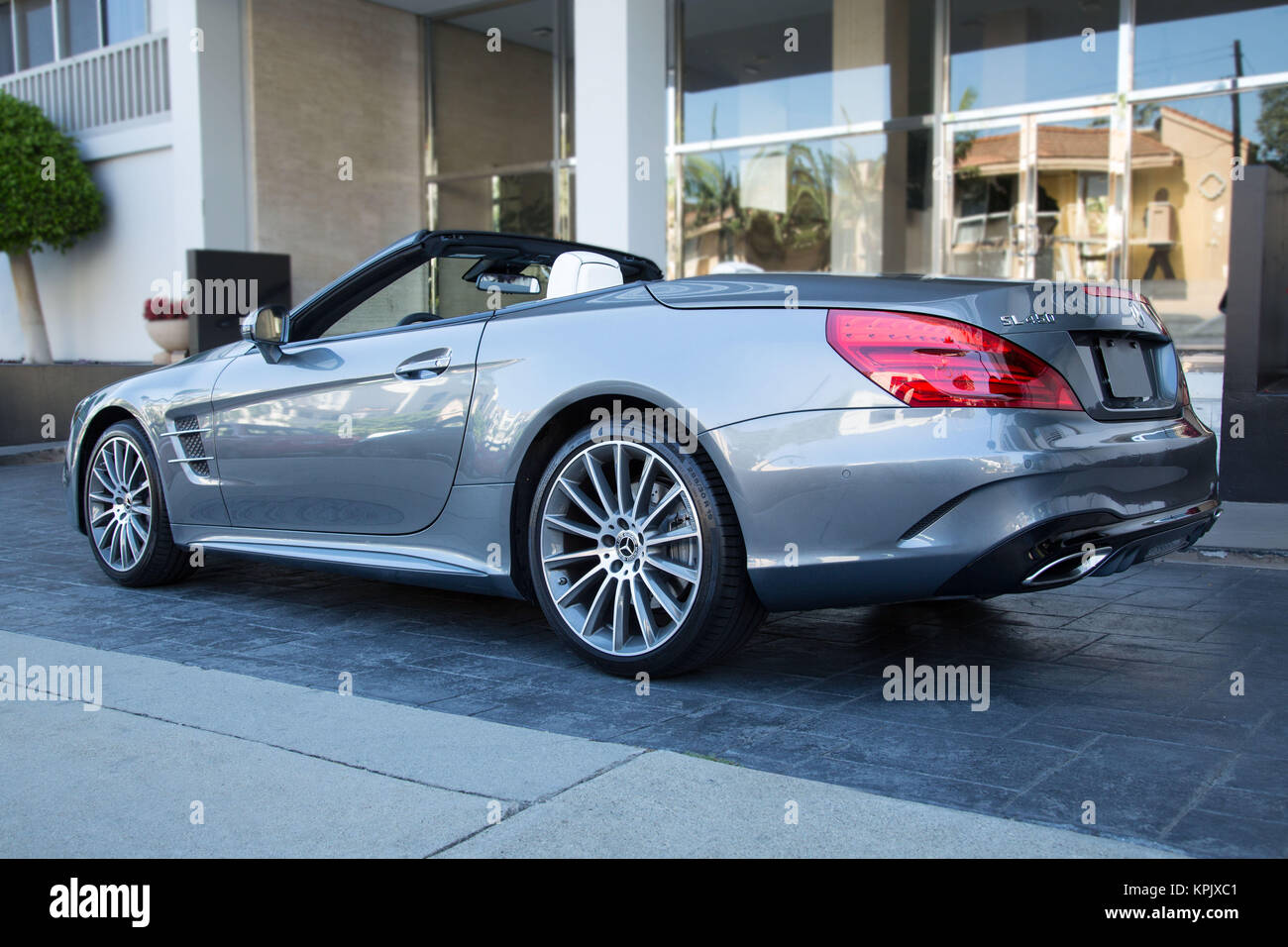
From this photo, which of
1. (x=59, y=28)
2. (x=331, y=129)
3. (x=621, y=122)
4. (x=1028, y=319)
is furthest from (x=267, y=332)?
(x=59, y=28)

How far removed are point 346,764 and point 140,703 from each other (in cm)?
89

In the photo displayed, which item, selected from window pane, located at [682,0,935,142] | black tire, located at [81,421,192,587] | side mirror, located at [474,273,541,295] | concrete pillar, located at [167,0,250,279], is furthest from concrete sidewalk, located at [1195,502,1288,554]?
concrete pillar, located at [167,0,250,279]

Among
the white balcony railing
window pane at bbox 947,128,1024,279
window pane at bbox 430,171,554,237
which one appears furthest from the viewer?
window pane at bbox 430,171,554,237

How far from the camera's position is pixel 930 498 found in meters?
3.05

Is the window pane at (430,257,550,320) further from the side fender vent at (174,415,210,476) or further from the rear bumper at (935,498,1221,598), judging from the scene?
the rear bumper at (935,498,1221,598)

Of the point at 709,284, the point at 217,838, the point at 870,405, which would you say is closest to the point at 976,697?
the point at 870,405

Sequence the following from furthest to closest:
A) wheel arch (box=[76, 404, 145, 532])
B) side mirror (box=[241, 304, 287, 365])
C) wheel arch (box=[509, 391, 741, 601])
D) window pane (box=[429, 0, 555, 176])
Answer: window pane (box=[429, 0, 555, 176])
wheel arch (box=[76, 404, 145, 532])
side mirror (box=[241, 304, 287, 365])
wheel arch (box=[509, 391, 741, 601])

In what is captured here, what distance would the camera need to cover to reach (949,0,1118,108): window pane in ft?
40.2

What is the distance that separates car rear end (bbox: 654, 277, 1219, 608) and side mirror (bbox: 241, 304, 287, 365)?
2091 millimetres

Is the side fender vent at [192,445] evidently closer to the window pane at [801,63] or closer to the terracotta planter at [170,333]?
the terracotta planter at [170,333]

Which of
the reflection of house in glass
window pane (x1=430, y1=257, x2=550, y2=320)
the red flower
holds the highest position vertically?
the reflection of house in glass

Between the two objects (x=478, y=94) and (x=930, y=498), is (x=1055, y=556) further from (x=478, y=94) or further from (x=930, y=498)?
(x=478, y=94)

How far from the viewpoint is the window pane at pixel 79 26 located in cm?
1688

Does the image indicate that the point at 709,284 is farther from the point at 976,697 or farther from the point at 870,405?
the point at 976,697
